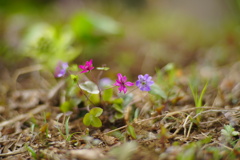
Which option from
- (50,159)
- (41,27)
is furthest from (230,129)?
(41,27)

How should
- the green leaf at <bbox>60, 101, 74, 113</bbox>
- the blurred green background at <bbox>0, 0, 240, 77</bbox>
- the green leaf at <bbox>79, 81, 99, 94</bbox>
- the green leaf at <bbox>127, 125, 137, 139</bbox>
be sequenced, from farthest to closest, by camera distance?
1. the blurred green background at <bbox>0, 0, 240, 77</bbox>
2. the green leaf at <bbox>60, 101, 74, 113</bbox>
3. the green leaf at <bbox>79, 81, 99, 94</bbox>
4. the green leaf at <bbox>127, 125, 137, 139</bbox>

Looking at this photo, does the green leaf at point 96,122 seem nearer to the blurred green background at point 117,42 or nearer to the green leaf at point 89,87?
the green leaf at point 89,87

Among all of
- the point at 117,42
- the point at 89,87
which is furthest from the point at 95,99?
the point at 117,42

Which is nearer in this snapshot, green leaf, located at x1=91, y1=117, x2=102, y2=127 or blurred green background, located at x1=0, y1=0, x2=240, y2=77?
green leaf, located at x1=91, y1=117, x2=102, y2=127

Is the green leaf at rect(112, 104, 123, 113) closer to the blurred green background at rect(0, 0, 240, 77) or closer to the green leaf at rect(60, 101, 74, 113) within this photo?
the green leaf at rect(60, 101, 74, 113)

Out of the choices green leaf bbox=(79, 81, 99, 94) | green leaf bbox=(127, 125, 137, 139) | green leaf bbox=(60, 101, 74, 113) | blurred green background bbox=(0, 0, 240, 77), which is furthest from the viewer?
blurred green background bbox=(0, 0, 240, 77)

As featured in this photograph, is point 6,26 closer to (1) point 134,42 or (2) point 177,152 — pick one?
(1) point 134,42

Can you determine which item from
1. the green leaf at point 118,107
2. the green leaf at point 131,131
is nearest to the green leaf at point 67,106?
the green leaf at point 118,107

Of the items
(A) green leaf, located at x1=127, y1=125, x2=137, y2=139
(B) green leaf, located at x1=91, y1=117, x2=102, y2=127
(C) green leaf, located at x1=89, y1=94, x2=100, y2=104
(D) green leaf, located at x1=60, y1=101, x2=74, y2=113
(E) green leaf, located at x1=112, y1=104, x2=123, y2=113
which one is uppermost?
(D) green leaf, located at x1=60, y1=101, x2=74, y2=113

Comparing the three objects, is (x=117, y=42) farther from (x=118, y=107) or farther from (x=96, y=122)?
(x=96, y=122)

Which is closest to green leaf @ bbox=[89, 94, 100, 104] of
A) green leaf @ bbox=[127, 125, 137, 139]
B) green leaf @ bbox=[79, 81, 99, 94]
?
green leaf @ bbox=[79, 81, 99, 94]

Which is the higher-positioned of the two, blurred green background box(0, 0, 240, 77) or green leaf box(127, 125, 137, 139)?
blurred green background box(0, 0, 240, 77)
